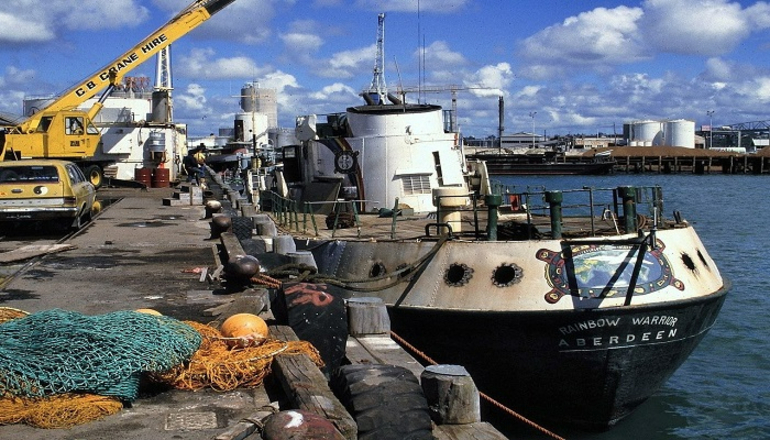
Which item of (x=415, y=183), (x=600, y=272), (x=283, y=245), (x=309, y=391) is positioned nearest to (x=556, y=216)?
(x=600, y=272)

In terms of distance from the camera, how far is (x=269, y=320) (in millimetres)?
9945

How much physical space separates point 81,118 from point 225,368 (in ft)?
99.5

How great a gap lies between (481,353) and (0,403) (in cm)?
768

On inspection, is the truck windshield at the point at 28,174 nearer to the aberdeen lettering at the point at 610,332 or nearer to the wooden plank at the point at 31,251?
the wooden plank at the point at 31,251

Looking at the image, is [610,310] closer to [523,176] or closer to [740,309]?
[740,309]

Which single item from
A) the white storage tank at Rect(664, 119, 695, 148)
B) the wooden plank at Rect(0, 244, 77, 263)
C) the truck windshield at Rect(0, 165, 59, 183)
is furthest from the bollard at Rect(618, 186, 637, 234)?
the white storage tank at Rect(664, 119, 695, 148)

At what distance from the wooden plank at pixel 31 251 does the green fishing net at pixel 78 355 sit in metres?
8.21

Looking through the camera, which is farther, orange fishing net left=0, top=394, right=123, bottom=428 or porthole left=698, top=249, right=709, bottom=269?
porthole left=698, top=249, right=709, bottom=269

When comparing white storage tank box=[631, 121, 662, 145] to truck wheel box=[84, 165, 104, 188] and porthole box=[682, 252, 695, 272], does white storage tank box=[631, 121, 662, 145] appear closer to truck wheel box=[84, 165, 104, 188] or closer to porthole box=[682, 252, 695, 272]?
truck wheel box=[84, 165, 104, 188]

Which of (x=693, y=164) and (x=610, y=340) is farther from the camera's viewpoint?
(x=693, y=164)

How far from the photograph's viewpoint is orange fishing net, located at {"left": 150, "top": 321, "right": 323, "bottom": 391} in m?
7.47

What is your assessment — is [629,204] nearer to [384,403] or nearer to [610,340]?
[610,340]

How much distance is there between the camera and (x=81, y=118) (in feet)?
117

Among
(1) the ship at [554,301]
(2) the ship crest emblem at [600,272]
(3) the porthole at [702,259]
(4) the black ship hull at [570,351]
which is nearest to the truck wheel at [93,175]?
(1) the ship at [554,301]
